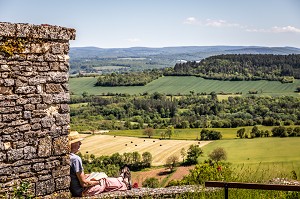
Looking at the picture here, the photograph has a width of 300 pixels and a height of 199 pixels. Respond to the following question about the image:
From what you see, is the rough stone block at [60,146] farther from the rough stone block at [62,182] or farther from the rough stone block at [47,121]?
the rough stone block at [62,182]

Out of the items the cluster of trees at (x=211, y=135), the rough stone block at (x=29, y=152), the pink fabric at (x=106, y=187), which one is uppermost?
the rough stone block at (x=29, y=152)

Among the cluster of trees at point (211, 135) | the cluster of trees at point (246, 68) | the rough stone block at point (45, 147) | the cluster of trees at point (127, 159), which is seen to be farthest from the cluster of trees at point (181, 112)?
the rough stone block at point (45, 147)

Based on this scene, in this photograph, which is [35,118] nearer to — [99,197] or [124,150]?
[99,197]

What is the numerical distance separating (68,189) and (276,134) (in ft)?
154

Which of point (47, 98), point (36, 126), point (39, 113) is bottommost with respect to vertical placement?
point (36, 126)

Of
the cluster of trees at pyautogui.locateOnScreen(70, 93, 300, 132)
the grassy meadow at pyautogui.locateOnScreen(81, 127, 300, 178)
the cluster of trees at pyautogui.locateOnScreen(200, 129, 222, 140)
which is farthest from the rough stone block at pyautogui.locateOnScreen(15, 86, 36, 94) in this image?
the cluster of trees at pyautogui.locateOnScreen(70, 93, 300, 132)

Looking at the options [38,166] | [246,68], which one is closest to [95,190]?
[38,166]

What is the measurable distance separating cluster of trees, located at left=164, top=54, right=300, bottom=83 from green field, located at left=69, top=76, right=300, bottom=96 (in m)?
2.86

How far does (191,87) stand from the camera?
91250 millimetres

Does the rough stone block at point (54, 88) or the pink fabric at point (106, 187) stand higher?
the rough stone block at point (54, 88)

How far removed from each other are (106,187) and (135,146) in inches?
1682

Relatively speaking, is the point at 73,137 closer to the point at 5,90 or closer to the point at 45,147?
the point at 45,147

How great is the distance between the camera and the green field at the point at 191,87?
81.5 meters

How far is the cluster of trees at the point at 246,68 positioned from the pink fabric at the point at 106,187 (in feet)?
274
